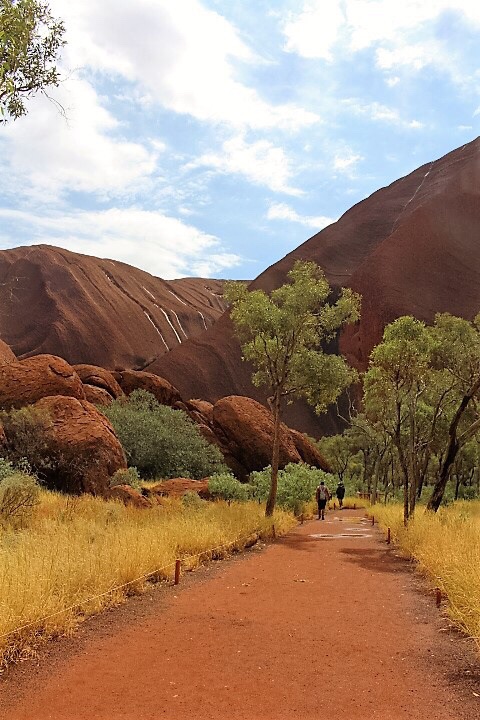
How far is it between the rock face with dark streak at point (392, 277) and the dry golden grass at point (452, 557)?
54.2 meters

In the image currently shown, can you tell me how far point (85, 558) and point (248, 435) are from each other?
3231 cm

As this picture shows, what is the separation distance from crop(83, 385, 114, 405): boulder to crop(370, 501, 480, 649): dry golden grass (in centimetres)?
2715

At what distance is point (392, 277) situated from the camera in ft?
238

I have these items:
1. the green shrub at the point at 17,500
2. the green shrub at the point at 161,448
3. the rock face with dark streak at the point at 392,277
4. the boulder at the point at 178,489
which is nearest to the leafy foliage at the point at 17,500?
the green shrub at the point at 17,500

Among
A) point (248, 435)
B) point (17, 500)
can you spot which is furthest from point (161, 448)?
point (17, 500)

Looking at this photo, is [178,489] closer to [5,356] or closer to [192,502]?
[192,502]

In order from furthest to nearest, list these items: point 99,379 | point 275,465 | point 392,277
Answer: point 392,277, point 99,379, point 275,465

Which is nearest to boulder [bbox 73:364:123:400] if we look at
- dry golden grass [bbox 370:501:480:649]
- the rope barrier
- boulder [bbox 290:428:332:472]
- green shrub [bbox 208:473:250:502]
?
boulder [bbox 290:428:332:472]

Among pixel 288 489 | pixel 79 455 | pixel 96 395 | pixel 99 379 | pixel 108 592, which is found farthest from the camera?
pixel 99 379

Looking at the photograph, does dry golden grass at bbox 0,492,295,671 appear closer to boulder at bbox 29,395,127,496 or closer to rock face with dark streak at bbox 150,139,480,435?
boulder at bbox 29,395,127,496

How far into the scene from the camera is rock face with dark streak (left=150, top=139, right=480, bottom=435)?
6969cm

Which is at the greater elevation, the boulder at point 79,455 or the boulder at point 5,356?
the boulder at point 5,356

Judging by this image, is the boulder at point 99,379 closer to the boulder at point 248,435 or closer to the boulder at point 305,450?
the boulder at point 248,435

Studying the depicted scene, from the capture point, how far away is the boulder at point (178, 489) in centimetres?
2342
